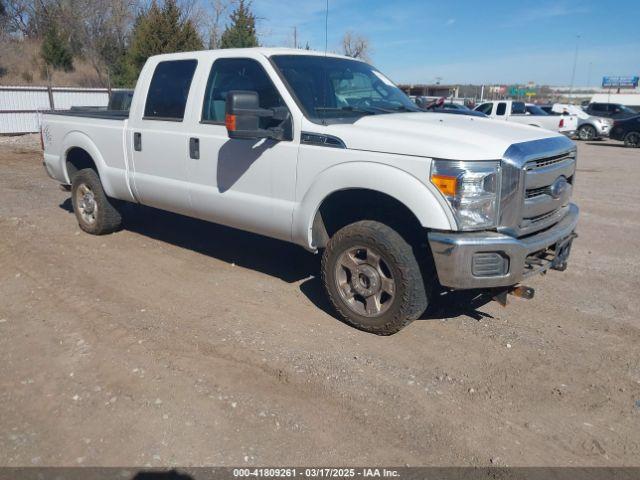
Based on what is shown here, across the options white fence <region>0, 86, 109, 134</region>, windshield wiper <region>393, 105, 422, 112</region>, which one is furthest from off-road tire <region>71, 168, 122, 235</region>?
white fence <region>0, 86, 109, 134</region>

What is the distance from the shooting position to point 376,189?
12.9 ft

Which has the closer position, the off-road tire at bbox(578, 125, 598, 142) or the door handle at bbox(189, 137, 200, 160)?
the door handle at bbox(189, 137, 200, 160)

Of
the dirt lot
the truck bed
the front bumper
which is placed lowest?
the dirt lot

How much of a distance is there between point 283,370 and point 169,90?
3190 mm

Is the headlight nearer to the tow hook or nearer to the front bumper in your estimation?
the front bumper

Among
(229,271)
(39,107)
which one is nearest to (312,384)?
(229,271)

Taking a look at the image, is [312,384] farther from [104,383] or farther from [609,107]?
[609,107]

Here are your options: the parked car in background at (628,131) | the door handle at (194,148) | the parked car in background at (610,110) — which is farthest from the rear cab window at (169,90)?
the parked car in background at (610,110)

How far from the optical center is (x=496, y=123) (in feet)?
15.0

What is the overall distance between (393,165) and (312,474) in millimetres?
2074

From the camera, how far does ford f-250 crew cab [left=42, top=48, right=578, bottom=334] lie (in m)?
3.71

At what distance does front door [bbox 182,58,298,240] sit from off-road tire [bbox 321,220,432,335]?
55 cm

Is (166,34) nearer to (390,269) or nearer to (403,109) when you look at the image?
(403,109)

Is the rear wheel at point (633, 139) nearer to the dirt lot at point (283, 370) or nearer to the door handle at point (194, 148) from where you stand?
the dirt lot at point (283, 370)
